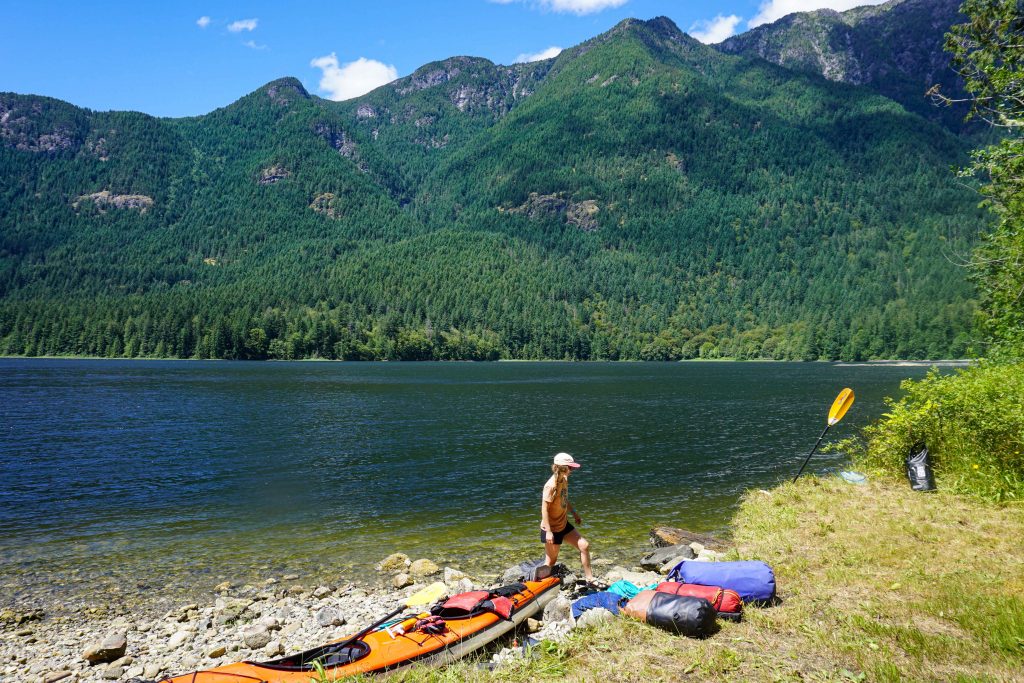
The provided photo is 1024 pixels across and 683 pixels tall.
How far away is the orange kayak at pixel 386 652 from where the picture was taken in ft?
31.8

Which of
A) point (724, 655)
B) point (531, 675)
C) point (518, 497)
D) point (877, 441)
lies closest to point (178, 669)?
point (531, 675)

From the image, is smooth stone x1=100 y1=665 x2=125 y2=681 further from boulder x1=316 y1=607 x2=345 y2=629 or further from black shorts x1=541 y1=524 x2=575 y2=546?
black shorts x1=541 y1=524 x2=575 y2=546

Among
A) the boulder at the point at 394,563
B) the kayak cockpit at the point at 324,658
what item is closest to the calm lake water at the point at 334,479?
the boulder at the point at 394,563

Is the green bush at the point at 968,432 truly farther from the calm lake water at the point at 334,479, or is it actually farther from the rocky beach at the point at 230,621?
the rocky beach at the point at 230,621

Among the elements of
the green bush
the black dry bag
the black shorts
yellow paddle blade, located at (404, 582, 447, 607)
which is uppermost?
the green bush

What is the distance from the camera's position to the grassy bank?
887cm

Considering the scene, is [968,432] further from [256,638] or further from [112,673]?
[112,673]

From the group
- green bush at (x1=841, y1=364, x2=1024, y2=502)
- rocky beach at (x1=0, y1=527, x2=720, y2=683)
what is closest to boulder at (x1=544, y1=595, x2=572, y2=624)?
rocky beach at (x1=0, y1=527, x2=720, y2=683)

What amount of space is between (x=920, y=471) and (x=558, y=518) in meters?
13.6

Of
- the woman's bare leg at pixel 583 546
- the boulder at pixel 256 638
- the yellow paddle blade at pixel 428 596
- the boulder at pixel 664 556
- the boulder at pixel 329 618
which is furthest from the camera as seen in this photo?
the boulder at pixel 664 556

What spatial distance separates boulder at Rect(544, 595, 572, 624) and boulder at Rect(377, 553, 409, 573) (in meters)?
7.12

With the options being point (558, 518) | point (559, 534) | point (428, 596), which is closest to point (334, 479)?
point (428, 596)

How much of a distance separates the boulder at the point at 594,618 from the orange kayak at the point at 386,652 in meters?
1.57

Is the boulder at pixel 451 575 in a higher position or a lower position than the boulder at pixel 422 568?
higher
